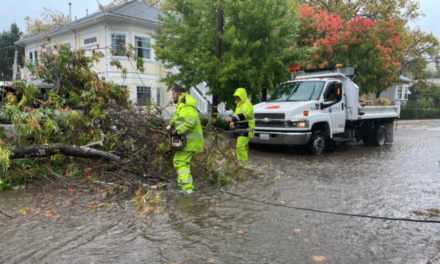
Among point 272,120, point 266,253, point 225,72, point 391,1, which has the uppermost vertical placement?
point 391,1

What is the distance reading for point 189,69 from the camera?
11289mm

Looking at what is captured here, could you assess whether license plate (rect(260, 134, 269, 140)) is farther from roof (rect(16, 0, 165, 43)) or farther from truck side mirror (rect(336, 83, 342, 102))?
roof (rect(16, 0, 165, 43))

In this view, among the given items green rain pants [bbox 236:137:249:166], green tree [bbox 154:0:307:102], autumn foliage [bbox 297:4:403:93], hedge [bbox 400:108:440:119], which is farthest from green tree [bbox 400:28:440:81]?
green rain pants [bbox 236:137:249:166]

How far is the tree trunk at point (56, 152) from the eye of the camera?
5384 mm

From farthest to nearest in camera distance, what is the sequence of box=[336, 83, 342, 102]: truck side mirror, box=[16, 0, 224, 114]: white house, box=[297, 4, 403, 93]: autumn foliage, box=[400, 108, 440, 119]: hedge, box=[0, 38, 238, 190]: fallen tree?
box=[400, 108, 440, 119]: hedge → box=[16, 0, 224, 114]: white house → box=[297, 4, 403, 93]: autumn foliage → box=[336, 83, 342, 102]: truck side mirror → box=[0, 38, 238, 190]: fallen tree

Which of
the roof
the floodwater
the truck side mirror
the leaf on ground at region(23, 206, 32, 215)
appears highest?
the roof

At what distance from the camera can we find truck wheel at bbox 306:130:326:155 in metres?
9.19

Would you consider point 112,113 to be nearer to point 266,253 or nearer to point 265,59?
point 266,253

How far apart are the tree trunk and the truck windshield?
18.3 ft

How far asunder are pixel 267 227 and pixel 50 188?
138 inches

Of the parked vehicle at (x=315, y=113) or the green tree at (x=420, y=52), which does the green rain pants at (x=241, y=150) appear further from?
the green tree at (x=420, y=52)

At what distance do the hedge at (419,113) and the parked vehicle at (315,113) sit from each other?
27592 millimetres

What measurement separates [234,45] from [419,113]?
33474mm

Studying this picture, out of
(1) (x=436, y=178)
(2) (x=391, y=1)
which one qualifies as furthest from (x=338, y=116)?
(2) (x=391, y=1)
